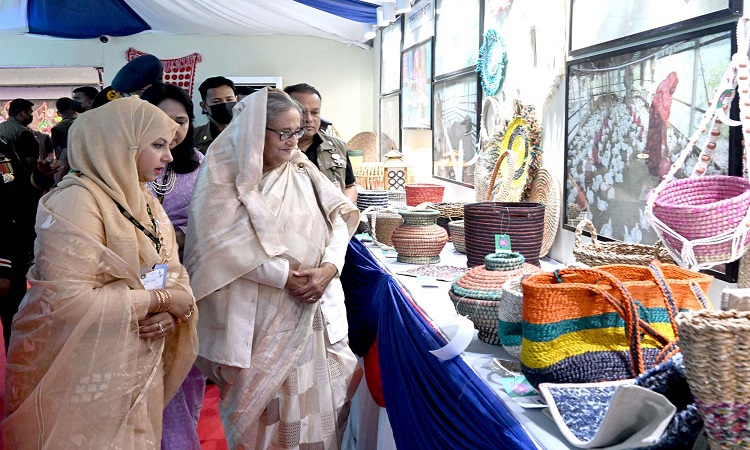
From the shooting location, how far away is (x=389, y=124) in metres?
6.80

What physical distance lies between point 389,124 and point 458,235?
395 cm

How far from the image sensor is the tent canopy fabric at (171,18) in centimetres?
643

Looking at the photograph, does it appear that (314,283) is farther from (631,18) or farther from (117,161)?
(631,18)

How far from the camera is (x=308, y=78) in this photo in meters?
8.20

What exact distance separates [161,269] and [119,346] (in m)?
0.23

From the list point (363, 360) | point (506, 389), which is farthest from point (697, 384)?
point (363, 360)

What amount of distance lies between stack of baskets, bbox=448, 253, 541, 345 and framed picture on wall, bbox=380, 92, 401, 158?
179 inches

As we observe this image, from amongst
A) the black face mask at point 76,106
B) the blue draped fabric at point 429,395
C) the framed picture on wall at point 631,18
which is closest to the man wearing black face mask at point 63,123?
the black face mask at point 76,106

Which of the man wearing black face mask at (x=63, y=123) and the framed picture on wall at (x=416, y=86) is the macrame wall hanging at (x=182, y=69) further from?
the framed picture on wall at (x=416, y=86)

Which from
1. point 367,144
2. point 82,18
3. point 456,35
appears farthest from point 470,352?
point 82,18

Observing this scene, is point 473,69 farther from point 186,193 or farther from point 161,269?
point 161,269

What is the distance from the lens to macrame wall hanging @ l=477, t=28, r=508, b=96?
3318 mm

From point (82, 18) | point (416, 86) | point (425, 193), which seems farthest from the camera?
point (82, 18)

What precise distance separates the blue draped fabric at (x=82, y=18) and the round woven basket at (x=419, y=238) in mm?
5146
